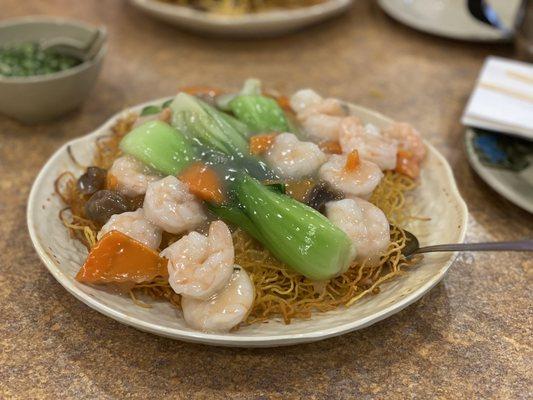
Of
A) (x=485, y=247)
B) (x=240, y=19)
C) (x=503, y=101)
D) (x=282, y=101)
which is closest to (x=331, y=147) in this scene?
(x=282, y=101)

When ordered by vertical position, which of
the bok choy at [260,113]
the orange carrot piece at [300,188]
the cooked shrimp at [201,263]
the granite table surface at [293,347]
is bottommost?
the granite table surface at [293,347]

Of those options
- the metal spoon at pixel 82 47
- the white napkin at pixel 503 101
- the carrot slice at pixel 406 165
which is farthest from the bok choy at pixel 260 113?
the metal spoon at pixel 82 47

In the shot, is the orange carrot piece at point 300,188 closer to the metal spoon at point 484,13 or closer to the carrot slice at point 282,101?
the carrot slice at point 282,101

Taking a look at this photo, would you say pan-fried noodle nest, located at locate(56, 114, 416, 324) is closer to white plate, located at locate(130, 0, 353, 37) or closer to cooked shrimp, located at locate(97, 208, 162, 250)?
cooked shrimp, located at locate(97, 208, 162, 250)

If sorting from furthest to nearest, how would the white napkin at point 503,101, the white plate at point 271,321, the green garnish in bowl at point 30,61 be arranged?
the green garnish in bowl at point 30,61 < the white napkin at point 503,101 < the white plate at point 271,321

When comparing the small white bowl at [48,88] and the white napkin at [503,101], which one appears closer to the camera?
the white napkin at [503,101]

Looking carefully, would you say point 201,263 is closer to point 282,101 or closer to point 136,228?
point 136,228
